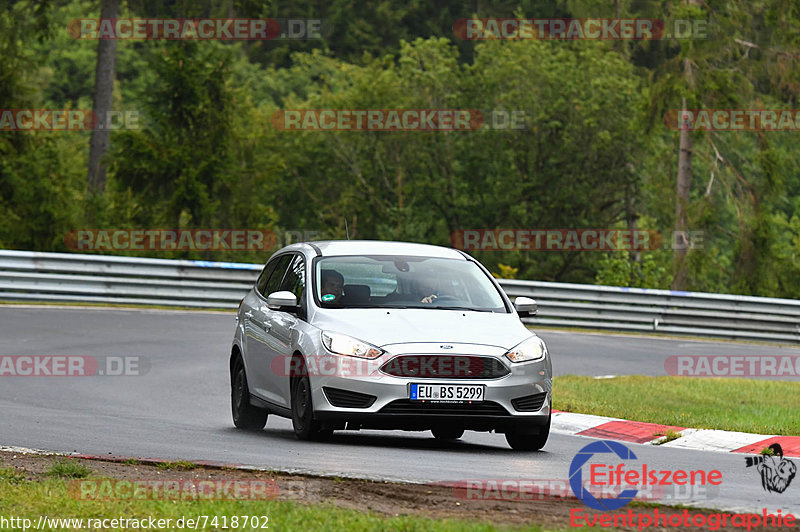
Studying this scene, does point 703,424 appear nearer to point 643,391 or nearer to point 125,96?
point 643,391

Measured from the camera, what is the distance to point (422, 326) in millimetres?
11062

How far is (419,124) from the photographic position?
168ft

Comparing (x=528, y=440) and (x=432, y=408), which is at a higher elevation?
(x=432, y=408)

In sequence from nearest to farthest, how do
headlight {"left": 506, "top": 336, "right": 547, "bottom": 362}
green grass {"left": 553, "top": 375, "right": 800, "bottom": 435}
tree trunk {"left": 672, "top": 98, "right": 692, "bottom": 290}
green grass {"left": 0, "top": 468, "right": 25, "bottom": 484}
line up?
1. green grass {"left": 0, "top": 468, "right": 25, "bottom": 484}
2. headlight {"left": 506, "top": 336, "right": 547, "bottom": 362}
3. green grass {"left": 553, "top": 375, "right": 800, "bottom": 435}
4. tree trunk {"left": 672, "top": 98, "right": 692, "bottom": 290}

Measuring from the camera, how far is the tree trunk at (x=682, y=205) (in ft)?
130

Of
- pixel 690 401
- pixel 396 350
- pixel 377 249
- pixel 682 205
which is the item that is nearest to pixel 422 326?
pixel 396 350

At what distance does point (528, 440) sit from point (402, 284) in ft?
5.62

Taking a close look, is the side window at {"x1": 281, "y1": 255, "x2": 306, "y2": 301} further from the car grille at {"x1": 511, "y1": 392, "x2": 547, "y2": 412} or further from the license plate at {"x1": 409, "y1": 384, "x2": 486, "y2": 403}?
the car grille at {"x1": 511, "y1": 392, "x2": 547, "y2": 412}

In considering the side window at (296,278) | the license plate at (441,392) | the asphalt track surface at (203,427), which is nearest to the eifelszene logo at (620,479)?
the asphalt track surface at (203,427)

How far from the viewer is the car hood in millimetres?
10906

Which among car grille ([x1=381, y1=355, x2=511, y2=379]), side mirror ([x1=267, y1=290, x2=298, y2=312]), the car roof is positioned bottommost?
car grille ([x1=381, y1=355, x2=511, y2=379])

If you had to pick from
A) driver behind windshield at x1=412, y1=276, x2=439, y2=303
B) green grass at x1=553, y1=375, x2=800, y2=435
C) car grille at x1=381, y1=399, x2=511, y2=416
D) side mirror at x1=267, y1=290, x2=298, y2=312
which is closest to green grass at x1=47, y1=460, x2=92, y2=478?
car grille at x1=381, y1=399, x2=511, y2=416

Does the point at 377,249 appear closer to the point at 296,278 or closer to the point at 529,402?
the point at 296,278

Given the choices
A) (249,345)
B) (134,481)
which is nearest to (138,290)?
(249,345)
